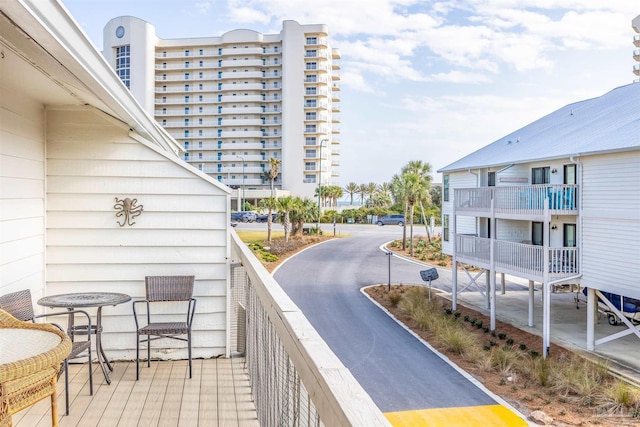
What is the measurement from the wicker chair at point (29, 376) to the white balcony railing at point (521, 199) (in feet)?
42.7

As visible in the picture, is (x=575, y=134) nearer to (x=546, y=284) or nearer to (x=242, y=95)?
(x=546, y=284)

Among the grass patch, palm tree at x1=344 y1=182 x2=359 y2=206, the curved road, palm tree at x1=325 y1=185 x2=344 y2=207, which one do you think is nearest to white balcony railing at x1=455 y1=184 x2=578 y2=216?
the curved road

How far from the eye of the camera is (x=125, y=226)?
200 inches

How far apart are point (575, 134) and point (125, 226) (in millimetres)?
14257

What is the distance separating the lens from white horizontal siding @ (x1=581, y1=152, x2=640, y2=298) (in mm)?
11703

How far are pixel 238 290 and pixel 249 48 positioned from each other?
61033 mm

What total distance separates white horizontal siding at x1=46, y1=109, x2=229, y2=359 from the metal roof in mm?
10421

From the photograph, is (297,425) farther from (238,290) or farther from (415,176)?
(415,176)

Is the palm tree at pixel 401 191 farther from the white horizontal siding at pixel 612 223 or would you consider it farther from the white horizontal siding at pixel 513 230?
the white horizontal siding at pixel 612 223

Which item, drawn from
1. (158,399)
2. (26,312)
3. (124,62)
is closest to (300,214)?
(26,312)

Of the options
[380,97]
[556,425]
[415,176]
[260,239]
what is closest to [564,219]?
[556,425]

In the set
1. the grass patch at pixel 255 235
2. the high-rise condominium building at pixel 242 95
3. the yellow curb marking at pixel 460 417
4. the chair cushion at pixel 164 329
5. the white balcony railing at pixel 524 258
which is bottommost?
the yellow curb marking at pixel 460 417

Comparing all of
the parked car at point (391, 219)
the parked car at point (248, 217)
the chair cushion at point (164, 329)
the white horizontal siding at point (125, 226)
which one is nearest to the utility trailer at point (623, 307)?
the white horizontal siding at point (125, 226)

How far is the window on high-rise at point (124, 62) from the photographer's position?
6260cm
